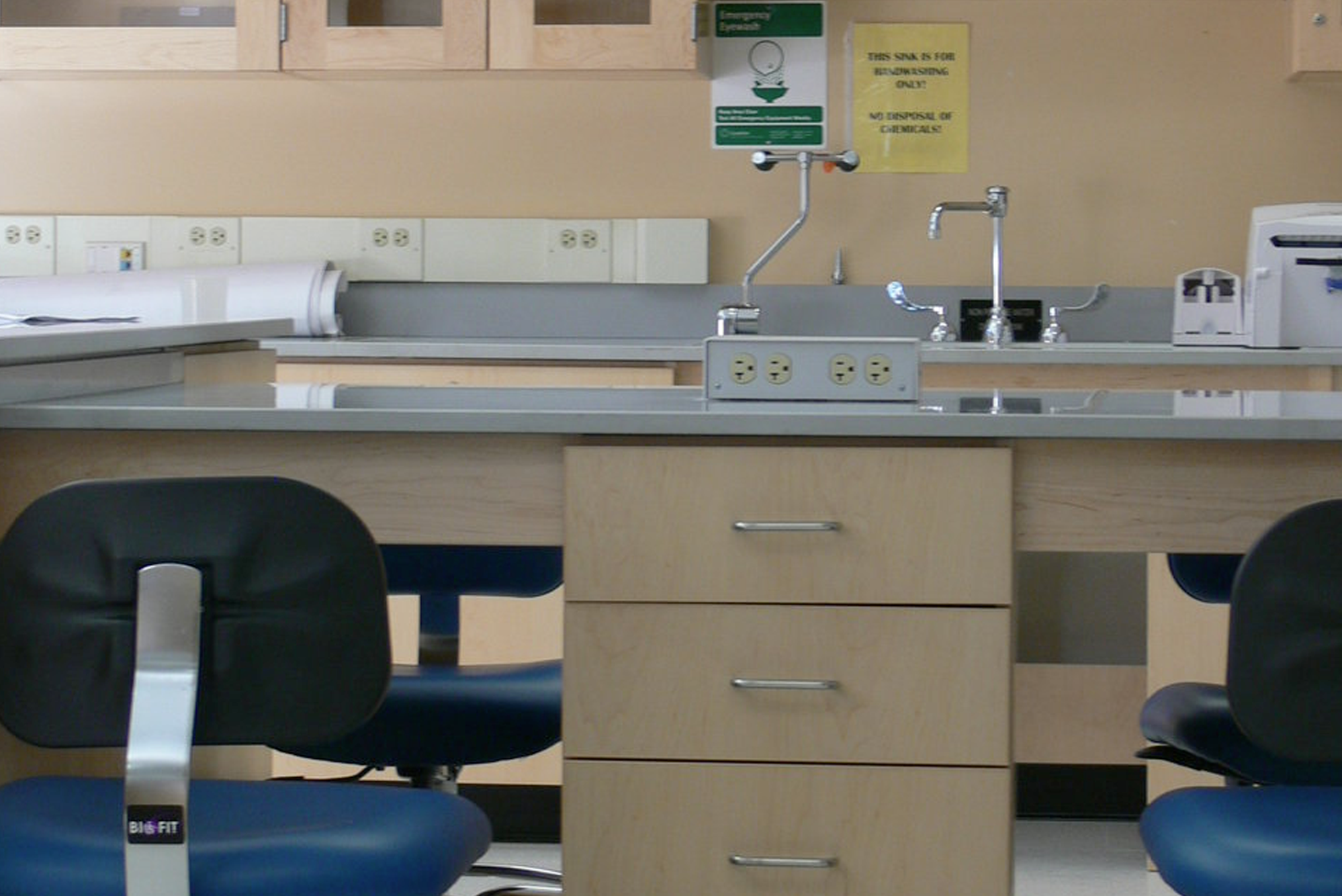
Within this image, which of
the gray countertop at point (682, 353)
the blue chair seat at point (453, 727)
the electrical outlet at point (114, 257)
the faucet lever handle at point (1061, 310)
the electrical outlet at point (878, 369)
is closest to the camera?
the electrical outlet at point (878, 369)

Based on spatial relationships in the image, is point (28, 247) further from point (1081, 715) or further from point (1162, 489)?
point (1162, 489)

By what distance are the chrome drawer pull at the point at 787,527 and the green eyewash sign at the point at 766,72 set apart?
8.71 feet

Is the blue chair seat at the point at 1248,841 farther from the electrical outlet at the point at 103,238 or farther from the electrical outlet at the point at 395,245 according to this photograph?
the electrical outlet at the point at 103,238

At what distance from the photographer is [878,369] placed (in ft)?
5.47

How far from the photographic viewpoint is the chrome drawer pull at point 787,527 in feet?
5.17

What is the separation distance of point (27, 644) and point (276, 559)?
7.8 inches

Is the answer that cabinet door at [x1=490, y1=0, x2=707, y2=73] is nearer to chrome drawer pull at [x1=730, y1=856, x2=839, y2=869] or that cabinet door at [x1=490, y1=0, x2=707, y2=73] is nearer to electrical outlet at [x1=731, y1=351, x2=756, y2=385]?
electrical outlet at [x1=731, y1=351, x2=756, y2=385]

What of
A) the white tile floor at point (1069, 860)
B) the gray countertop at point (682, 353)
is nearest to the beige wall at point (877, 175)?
the gray countertop at point (682, 353)

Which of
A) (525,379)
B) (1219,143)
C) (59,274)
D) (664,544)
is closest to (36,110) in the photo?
(59,274)

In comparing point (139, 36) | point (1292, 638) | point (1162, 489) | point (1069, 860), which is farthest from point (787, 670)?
point (139, 36)

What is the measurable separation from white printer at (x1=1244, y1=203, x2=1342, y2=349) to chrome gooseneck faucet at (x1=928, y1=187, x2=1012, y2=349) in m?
0.53

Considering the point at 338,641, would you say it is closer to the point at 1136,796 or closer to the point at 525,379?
the point at 525,379

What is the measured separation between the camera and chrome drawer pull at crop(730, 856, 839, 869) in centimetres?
159

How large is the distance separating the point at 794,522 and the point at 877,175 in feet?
8.69
